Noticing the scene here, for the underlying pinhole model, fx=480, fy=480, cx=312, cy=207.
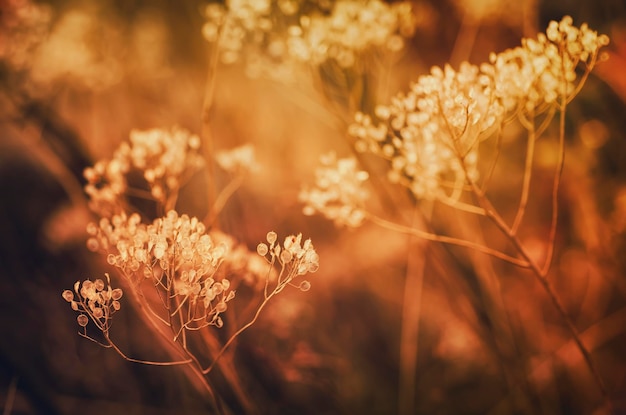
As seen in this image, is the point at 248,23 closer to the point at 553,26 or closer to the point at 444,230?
the point at 553,26

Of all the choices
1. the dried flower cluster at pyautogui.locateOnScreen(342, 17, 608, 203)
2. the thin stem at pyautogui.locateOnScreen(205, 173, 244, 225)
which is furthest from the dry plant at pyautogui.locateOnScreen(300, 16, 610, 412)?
the thin stem at pyautogui.locateOnScreen(205, 173, 244, 225)

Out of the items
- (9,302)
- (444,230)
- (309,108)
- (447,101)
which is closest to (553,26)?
(447,101)

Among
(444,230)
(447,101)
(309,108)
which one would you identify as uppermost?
(309,108)

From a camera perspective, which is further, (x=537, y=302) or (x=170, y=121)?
(x=170, y=121)

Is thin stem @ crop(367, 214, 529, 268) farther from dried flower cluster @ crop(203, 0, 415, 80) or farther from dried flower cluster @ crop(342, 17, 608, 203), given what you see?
dried flower cluster @ crop(203, 0, 415, 80)

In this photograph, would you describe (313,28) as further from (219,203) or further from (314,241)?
(314,241)

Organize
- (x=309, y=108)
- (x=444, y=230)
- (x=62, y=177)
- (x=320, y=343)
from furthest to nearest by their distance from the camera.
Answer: (x=309, y=108)
(x=320, y=343)
(x=444, y=230)
(x=62, y=177)

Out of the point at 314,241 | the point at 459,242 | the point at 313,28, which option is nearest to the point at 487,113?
Result: the point at 459,242

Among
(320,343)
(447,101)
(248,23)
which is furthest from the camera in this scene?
(320,343)
